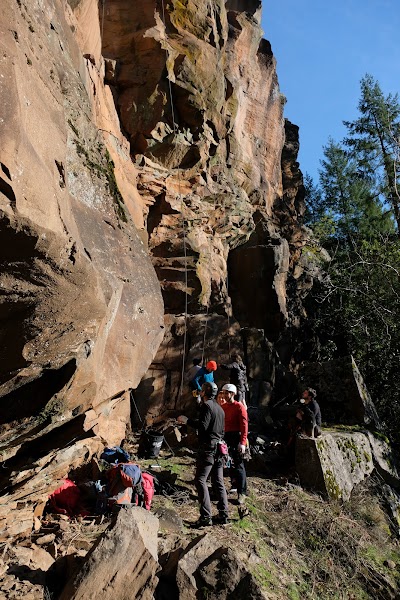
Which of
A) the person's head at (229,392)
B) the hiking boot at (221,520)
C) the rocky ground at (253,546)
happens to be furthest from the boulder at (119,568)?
the person's head at (229,392)

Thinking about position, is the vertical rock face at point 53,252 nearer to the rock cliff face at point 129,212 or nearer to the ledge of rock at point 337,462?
the rock cliff face at point 129,212

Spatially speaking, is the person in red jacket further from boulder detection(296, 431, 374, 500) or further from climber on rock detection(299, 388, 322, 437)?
climber on rock detection(299, 388, 322, 437)

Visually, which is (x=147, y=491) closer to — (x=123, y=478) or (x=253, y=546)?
(x=123, y=478)

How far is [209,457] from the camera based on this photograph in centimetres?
568

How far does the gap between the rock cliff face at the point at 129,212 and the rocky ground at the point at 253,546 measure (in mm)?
950

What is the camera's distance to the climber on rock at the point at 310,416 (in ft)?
28.4

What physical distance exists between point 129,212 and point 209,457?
13.6 feet

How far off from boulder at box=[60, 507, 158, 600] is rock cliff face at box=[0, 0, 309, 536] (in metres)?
1.24

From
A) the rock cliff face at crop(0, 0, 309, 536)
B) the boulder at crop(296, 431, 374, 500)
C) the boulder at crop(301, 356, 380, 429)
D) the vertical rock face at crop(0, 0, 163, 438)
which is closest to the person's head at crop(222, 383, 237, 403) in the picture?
the rock cliff face at crop(0, 0, 309, 536)

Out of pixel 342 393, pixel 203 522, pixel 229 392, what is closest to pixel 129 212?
pixel 229 392

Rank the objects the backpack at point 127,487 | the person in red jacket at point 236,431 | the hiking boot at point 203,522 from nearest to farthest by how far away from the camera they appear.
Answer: the backpack at point 127,487
the hiking boot at point 203,522
the person in red jacket at point 236,431

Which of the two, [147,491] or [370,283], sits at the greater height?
[370,283]

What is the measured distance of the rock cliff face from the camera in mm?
3627

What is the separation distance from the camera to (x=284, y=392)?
1335 centimetres
